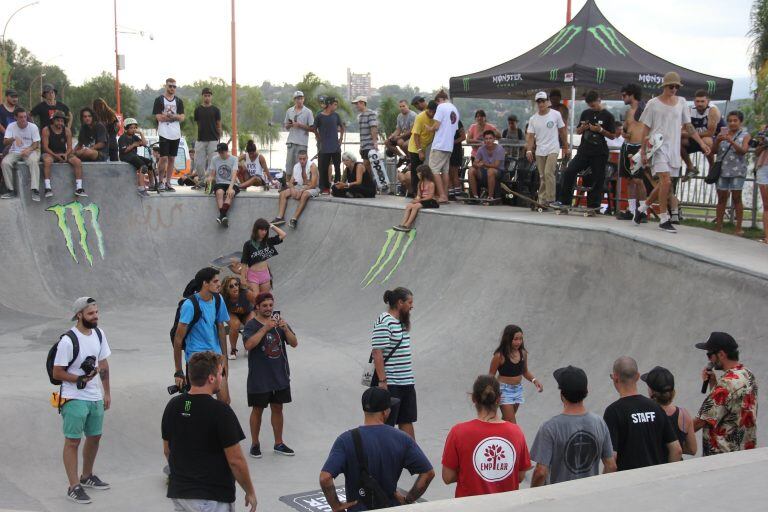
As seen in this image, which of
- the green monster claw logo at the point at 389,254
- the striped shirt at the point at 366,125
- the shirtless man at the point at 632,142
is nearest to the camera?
the shirtless man at the point at 632,142

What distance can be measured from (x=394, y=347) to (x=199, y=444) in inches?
107

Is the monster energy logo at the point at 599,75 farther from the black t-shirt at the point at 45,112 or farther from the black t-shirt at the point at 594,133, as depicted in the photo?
the black t-shirt at the point at 45,112

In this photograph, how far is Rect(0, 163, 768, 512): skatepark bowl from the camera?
7273mm

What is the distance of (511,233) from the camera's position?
11680 millimetres

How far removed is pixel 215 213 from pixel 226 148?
4.41ft

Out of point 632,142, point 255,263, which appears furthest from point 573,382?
point 632,142

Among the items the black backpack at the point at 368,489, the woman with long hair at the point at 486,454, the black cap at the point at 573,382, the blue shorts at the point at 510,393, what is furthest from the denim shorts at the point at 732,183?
the black backpack at the point at 368,489

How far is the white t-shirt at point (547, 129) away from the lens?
42.1ft

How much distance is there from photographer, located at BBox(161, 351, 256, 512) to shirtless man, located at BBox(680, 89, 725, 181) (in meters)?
9.06

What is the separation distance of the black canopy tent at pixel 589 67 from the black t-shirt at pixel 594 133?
1.36m

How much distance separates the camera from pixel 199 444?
15.1 feet

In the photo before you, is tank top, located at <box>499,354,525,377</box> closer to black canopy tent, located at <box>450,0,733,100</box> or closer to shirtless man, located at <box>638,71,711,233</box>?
shirtless man, located at <box>638,71,711,233</box>

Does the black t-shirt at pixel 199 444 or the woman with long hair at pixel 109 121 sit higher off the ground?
the woman with long hair at pixel 109 121

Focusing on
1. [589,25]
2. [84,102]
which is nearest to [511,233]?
[589,25]
